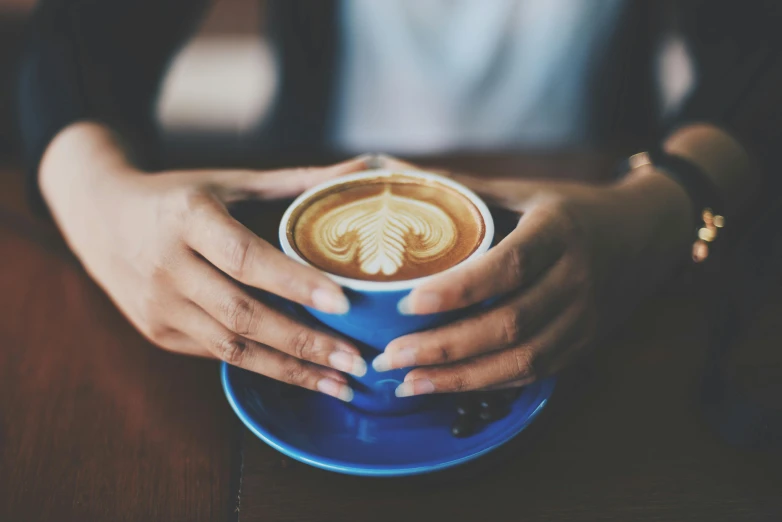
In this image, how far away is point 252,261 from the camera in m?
0.55

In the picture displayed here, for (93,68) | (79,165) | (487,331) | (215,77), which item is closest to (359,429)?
(487,331)

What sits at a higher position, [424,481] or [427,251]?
[427,251]

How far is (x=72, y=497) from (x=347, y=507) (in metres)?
0.24

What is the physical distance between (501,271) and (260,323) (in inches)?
8.8

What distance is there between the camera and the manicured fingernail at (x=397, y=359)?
533 millimetres

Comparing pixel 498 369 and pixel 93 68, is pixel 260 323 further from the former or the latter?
pixel 93 68

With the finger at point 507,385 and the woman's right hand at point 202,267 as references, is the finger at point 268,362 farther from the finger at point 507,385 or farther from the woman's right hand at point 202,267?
the finger at point 507,385

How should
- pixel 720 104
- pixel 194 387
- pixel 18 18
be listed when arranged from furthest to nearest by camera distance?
pixel 18 18 < pixel 720 104 < pixel 194 387

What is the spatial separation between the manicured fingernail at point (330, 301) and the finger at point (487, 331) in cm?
6

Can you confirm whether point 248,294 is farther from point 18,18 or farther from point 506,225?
point 18,18

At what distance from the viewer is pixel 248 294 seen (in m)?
0.59

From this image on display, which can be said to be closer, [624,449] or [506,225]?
[624,449]

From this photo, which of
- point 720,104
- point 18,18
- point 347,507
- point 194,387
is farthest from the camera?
point 18,18

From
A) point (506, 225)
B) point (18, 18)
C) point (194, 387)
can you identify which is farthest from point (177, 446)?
point (18, 18)
